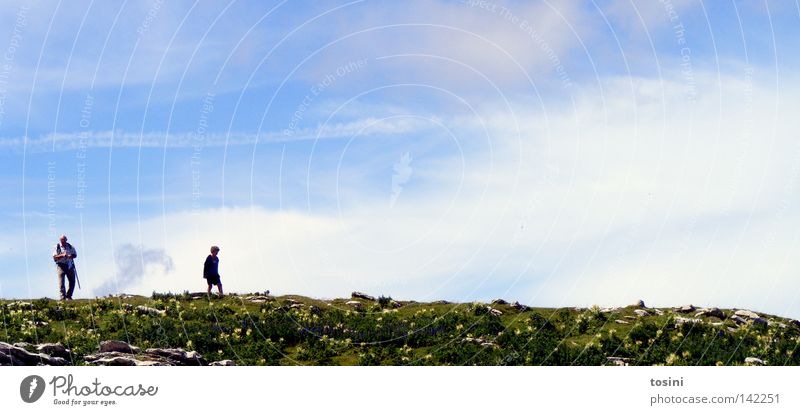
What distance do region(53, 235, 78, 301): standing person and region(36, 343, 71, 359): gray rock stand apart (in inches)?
387

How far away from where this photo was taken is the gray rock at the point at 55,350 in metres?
27.9

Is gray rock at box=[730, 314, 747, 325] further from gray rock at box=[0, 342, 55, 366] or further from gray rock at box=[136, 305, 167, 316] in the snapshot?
gray rock at box=[0, 342, 55, 366]

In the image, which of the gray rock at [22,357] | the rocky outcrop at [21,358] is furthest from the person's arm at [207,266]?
the gray rock at [22,357]

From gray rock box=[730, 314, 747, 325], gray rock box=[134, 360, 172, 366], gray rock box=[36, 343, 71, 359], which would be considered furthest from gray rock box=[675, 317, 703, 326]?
gray rock box=[36, 343, 71, 359]

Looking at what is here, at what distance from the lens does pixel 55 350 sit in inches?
1110

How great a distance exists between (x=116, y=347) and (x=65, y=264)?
10.4m

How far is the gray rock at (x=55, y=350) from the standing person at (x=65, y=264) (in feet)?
32.2

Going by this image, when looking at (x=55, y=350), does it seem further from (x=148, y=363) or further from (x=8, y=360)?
(x=148, y=363)

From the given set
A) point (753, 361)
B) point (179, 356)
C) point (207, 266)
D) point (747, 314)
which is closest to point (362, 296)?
point (207, 266)

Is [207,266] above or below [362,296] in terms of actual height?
above

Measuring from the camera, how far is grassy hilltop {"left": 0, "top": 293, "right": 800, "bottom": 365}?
97.2 feet

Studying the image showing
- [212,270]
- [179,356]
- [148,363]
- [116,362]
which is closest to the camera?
[148,363]

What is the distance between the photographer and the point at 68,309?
35375 millimetres
